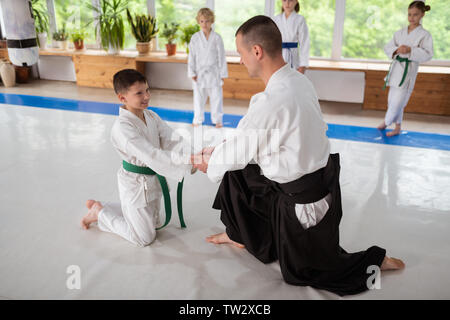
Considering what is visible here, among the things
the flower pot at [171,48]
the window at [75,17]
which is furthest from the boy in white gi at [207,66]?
the window at [75,17]

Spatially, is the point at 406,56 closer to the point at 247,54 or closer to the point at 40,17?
the point at 247,54

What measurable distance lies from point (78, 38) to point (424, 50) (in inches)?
206

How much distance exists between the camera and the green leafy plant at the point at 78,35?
6402 millimetres

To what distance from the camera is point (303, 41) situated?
4.39 meters

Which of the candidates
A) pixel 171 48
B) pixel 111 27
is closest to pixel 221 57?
pixel 171 48

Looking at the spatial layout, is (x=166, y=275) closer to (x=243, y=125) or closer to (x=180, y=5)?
(x=243, y=125)

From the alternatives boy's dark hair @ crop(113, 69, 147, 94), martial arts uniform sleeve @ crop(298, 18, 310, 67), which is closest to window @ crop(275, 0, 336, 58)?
martial arts uniform sleeve @ crop(298, 18, 310, 67)

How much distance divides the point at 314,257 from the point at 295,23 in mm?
3280

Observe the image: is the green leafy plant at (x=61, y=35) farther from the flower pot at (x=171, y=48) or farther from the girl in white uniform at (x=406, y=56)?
the girl in white uniform at (x=406, y=56)

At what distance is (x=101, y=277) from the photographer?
6.24 feet

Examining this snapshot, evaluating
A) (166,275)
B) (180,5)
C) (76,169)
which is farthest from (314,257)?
(180,5)

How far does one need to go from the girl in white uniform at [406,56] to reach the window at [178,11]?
130 inches

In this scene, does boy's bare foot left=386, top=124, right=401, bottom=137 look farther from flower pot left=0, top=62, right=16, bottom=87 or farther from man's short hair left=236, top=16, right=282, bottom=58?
flower pot left=0, top=62, right=16, bottom=87

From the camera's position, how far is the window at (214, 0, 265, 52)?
5.84 m
